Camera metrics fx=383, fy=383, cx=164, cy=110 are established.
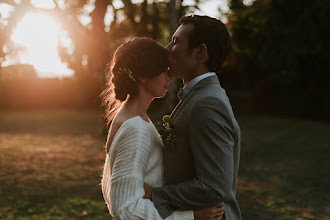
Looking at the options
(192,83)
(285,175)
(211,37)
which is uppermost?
(211,37)

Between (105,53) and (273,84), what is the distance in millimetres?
13264

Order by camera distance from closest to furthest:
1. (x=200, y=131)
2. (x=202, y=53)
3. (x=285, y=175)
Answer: (x=200, y=131), (x=202, y=53), (x=285, y=175)

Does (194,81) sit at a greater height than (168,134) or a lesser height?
greater

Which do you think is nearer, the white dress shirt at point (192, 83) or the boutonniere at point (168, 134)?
the boutonniere at point (168, 134)

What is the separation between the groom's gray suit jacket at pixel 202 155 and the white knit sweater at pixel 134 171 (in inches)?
2.9

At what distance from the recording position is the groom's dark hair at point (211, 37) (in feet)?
7.50

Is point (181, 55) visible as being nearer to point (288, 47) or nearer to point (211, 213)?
point (211, 213)

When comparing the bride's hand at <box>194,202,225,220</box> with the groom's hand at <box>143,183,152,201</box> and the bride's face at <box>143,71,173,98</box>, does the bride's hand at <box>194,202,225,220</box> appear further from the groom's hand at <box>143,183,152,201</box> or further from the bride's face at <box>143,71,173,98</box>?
the bride's face at <box>143,71,173,98</box>

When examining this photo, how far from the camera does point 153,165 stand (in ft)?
7.50

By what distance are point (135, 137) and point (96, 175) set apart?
25.0 feet

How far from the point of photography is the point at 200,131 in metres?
2.07

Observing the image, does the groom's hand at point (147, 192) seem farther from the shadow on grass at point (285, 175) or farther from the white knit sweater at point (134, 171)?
the shadow on grass at point (285, 175)

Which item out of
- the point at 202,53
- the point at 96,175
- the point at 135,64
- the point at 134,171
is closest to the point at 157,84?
the point at 135,64

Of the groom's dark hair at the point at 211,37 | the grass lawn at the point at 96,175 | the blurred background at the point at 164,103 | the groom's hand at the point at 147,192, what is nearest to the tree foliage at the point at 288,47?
the blurred background at the point at 164,103
